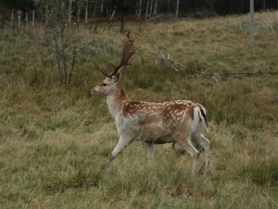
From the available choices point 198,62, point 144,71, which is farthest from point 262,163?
point 198,62

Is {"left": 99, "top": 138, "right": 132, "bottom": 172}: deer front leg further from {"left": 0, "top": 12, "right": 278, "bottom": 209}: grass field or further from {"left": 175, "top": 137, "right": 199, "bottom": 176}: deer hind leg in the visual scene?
Result: {"left": 175, "top": 137, "right": 199, "bottom": 176}: deer hind leg

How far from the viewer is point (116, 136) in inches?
330

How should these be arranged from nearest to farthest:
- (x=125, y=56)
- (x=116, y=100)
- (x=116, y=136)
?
1. (x=116, y=100)
2. (x=125, y=56)
3. (x=116, y=136)

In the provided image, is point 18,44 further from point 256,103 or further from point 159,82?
point 256,103

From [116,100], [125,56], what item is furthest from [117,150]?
[125,56]

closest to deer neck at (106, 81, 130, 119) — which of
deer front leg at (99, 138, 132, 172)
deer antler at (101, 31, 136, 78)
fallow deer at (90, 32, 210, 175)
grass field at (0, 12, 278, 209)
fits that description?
fallow deer at (90, 32, 210, 175)

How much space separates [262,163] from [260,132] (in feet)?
9.54

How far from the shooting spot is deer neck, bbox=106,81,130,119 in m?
6.88

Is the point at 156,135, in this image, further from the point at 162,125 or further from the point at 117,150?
the point at 117,150

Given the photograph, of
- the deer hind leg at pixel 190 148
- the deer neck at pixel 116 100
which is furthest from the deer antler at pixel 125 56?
the deer hind leg at pixel 190 148

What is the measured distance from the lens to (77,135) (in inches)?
330

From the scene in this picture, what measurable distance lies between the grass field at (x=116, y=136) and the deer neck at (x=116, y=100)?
2.41 ft

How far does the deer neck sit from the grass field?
0.74m

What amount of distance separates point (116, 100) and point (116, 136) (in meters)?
1.53
